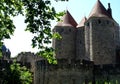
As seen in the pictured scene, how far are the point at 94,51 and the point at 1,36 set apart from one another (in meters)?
→ 24.3

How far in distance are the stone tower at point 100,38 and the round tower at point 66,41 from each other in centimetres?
246

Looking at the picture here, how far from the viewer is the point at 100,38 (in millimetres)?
34906

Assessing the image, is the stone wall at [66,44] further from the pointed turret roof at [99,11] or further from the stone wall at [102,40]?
the pointed turret roof at [99,11]

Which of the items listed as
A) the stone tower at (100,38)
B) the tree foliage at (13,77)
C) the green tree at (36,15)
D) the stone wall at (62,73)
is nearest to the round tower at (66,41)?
the stone tower at (100,38)

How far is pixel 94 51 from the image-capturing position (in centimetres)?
3475

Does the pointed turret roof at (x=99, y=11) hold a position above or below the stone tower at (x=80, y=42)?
above

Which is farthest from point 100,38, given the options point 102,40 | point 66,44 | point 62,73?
point 62,73

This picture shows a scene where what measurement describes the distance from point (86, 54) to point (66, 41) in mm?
3412

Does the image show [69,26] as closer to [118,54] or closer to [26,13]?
[118,54]

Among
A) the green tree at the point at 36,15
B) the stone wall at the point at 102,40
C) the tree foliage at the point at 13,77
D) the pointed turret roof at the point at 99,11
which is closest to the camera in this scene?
the green tree at the point at 36,15

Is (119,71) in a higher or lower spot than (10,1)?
lower

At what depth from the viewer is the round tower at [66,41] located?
38.0 m

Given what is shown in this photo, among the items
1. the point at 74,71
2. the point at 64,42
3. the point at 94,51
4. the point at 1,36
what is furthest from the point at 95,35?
the point at 1,36

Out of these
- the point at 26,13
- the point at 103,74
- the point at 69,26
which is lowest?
the point at 103,74
